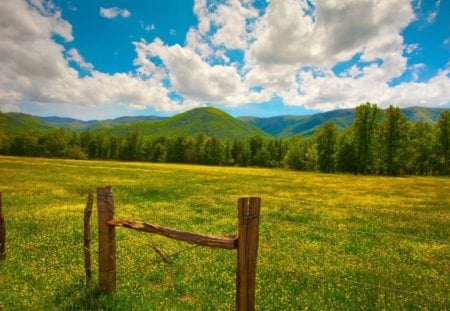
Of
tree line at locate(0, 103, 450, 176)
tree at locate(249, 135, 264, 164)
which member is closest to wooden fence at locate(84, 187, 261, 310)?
tree line at locate(0, 103, 450, 176)

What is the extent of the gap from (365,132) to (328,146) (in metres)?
15.4

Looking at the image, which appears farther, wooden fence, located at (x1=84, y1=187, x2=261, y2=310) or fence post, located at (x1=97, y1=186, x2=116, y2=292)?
fence post, located at (x1=97, y1=186, x2=116, y2=292)

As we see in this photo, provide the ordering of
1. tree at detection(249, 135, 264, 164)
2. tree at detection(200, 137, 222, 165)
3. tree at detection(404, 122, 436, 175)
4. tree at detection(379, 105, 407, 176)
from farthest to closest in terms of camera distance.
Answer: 1. tree at detection(249, 135, 264, 164)
2. tree at detection(200, 137, 222, 165)
3. tree at detection(404, 122, 436, 175)
4. tree at detection(379, 105, 407, 176)

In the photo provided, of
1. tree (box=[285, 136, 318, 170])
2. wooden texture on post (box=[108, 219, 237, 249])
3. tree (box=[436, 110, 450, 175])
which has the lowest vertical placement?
tree (box=[285, 136, 318, 170])

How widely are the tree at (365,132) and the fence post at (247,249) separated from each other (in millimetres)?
101905

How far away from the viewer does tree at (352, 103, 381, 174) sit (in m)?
97.7

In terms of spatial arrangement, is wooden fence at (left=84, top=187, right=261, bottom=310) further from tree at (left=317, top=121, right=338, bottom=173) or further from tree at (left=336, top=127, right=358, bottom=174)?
tree at (left=317, top=121, right=338, bottom=173)

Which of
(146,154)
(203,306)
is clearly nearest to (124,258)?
(203,306)

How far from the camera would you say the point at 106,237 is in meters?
→ 8.95

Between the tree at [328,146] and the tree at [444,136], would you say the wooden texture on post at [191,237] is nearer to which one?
the tree at [328,146]

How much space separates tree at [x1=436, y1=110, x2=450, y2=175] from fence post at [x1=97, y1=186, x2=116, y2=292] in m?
113

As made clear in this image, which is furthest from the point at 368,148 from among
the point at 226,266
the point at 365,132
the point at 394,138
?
the point at 226,266

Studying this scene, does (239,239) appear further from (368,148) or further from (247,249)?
(368,148)

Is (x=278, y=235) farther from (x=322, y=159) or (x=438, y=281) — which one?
(x=322, y=159)
